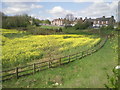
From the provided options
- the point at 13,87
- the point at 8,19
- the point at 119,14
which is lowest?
the point at 13,87

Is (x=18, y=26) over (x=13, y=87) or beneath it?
over

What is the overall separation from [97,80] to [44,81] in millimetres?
3428

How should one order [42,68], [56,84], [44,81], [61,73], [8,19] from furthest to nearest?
[8,19]
[42,68]
[61,73]
[44,81]
[56,84]

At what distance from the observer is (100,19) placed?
95250 mm

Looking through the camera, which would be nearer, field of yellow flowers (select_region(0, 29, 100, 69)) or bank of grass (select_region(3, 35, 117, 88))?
bank of grass (select_region(3, 35, 117, 88))

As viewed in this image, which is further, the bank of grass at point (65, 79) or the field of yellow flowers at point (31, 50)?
the field of yellow flowers at point (31, 50)

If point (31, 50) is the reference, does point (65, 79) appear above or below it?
below

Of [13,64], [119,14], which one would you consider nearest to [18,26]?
[13,64]

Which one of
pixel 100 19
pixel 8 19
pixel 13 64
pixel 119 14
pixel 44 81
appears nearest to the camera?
pixel 119 14

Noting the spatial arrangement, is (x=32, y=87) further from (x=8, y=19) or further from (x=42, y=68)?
(x=8, y=19)

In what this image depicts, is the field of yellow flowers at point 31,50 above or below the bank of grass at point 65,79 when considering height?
above

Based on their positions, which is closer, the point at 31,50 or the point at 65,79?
the point at 65,79

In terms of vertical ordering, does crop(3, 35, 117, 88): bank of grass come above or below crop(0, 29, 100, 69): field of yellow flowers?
below

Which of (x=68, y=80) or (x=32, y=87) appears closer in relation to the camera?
(x=32, y=87)
